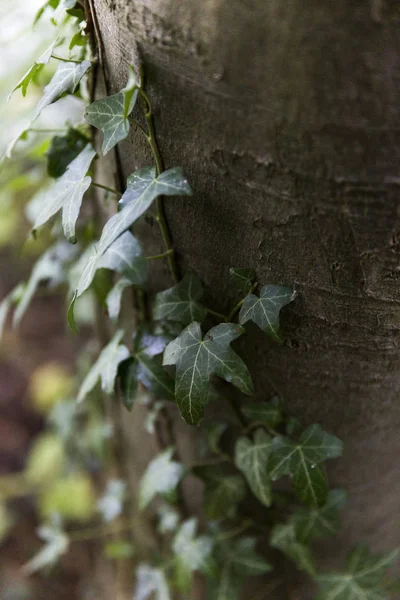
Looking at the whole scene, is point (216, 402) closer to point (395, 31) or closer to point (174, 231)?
point (174, 231)

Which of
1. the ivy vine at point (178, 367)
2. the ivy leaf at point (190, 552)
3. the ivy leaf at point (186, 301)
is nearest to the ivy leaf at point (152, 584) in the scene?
the ivy vine at point (178, 367)

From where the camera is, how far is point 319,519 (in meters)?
0.78

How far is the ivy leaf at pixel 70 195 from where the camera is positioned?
1.95 ft

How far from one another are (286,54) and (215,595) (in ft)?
2.69

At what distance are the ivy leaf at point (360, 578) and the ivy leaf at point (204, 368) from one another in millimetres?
435

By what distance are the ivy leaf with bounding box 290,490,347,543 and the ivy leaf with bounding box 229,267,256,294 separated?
35 cm

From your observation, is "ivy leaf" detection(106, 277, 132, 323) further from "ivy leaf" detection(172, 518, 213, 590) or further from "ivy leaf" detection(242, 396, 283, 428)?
"ivy leaf" detection(172, 518, 213, 590)

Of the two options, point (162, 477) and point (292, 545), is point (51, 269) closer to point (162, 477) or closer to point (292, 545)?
point (162, 477)

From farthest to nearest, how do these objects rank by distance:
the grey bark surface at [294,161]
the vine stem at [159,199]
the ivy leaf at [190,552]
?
1. the ivy leaf at [190,552]
2. the vine stem at [159,199]
3. the grey bark surface at [294,161]

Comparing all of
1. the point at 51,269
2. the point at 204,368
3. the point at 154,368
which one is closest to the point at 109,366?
the point at 154,368

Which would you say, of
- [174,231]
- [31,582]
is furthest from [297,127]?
[31,582]

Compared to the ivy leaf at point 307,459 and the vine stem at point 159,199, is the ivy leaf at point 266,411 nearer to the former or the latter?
the ivy leaf at point 307,459

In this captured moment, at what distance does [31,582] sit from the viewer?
69.9 inches

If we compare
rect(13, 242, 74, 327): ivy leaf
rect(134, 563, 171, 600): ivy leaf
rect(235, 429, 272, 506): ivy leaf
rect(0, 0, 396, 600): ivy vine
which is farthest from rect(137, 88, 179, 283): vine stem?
rect(134, 563, 171, 600): ivy leaf
